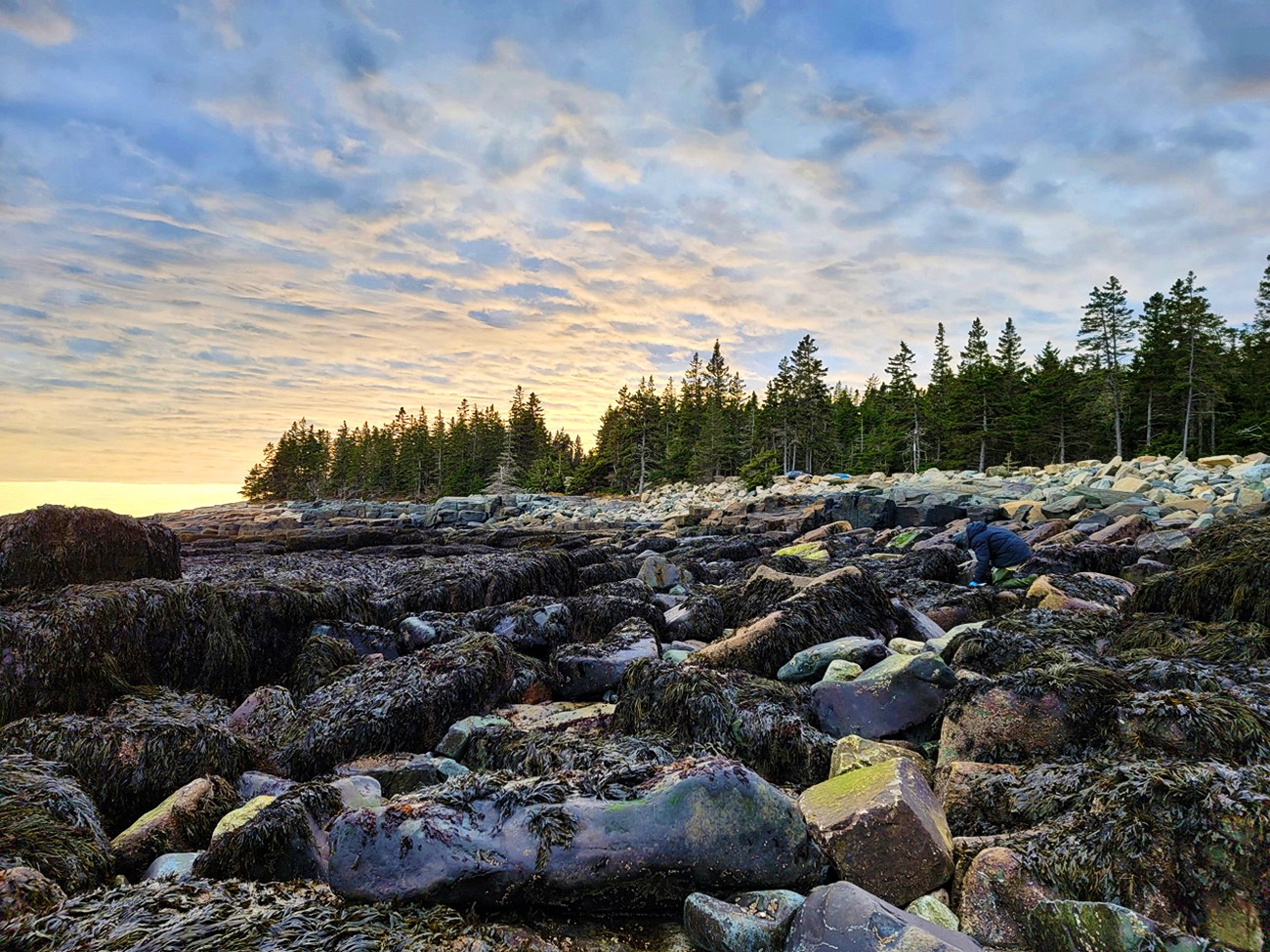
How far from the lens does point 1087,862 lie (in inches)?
88.8

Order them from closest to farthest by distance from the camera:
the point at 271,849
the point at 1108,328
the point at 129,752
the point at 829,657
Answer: the point at 271,849, the point at 129,752, the point at 829,657, the point at 1108,328

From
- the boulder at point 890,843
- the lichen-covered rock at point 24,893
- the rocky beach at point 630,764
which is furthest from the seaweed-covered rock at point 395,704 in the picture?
the boulder at point 890,843

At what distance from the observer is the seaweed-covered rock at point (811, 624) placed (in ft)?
17.4

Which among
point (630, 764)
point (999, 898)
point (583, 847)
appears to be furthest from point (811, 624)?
point (583, 847)

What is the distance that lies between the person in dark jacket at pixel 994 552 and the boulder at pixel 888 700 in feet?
20.3

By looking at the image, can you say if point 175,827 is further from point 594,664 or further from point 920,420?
point 920,420

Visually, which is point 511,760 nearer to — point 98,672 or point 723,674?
point 723,674

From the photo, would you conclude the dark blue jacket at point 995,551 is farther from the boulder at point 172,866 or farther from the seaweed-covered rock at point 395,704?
the boulder at point 172,866

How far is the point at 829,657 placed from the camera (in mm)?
4770

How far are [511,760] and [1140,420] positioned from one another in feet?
214

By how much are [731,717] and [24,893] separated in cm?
315

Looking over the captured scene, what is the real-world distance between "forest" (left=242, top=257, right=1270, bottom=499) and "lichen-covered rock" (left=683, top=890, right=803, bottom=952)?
46817mm

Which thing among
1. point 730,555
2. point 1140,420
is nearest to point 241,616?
point 730,555

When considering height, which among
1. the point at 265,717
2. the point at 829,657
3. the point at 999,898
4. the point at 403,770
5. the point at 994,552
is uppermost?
the point at 994,552
